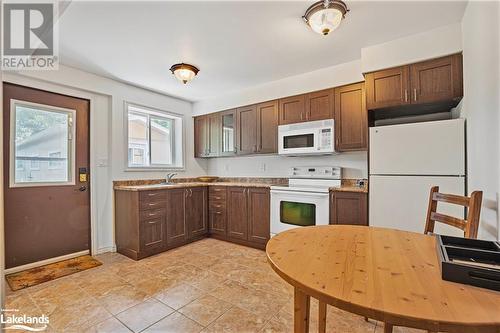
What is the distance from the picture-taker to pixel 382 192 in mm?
2457

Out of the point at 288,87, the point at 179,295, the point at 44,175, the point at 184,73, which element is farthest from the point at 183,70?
the point at 179,295

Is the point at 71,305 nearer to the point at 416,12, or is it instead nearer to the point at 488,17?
the point at 488,17

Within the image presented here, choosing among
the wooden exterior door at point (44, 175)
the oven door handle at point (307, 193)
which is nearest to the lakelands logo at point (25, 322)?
the wooden exterior door at point (44, 175)

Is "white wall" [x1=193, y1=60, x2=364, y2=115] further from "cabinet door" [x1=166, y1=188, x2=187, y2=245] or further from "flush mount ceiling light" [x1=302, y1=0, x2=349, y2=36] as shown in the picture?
"cabinet door" [x1=166, y1=188, x2=187, y2=245]

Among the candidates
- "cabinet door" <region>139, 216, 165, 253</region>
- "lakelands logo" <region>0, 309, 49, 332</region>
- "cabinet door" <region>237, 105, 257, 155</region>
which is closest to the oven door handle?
"cabinet door" <region>237, 105, 257, 155</region>

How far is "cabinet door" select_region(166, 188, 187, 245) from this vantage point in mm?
3484

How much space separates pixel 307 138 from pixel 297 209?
38.1 inches

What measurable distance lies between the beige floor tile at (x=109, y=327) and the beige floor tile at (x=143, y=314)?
33 millimetres

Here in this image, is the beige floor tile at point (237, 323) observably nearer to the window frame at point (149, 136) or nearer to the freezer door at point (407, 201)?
the freezer door at point (407, 201)

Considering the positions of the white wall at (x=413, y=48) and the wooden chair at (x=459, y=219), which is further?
the white wall at (x=413, y=48)

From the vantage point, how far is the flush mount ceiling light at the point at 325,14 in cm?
189

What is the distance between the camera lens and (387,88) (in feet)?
8.42

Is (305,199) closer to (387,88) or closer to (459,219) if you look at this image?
(387,88)

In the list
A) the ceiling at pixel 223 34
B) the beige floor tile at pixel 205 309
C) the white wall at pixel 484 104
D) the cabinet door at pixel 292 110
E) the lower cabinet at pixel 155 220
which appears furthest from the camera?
the cabinet door at pixel 292 110
